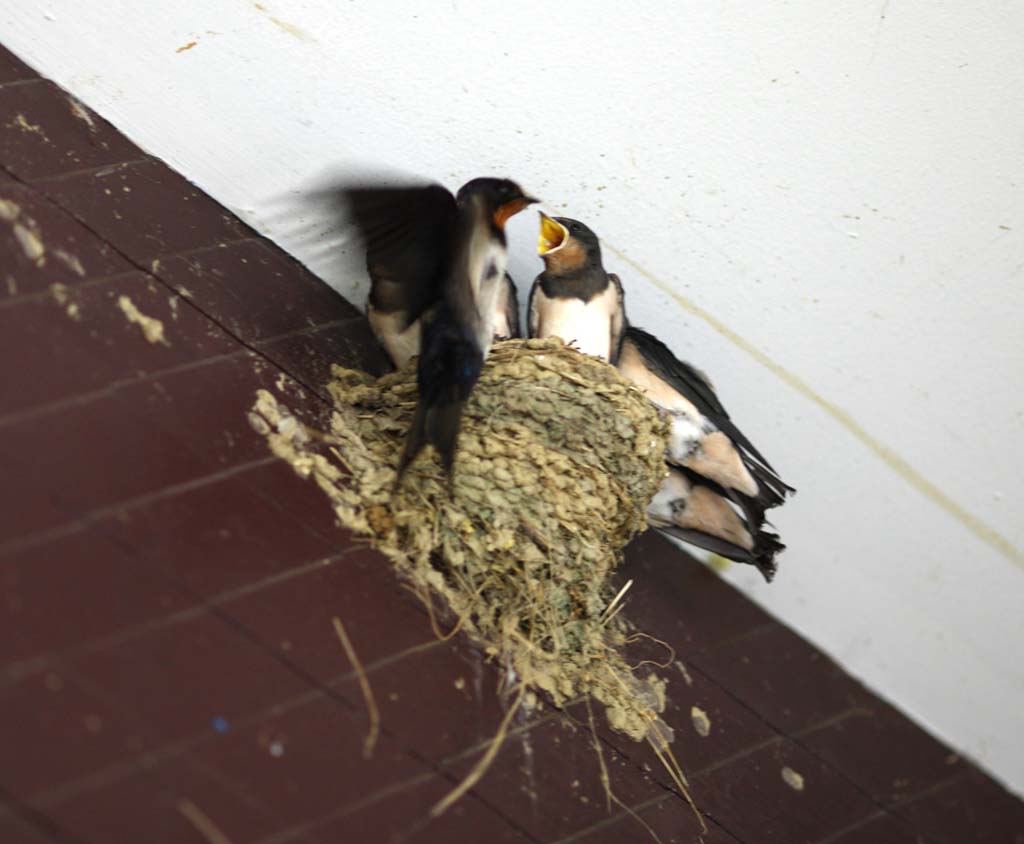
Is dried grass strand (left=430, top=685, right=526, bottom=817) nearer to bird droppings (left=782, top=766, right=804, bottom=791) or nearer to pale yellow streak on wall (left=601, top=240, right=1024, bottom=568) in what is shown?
bird droppings (left=782, top=766, right=804, bottom=791)

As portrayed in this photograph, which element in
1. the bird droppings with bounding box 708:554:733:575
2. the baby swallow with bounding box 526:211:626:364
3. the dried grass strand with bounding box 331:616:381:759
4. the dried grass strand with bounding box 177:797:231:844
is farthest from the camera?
the bird droppings with bounding box 708:554:733:575

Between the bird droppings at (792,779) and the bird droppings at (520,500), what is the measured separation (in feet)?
1.39

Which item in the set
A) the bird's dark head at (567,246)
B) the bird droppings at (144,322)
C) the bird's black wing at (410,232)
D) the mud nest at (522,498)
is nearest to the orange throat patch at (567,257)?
the bird's dark head at (567,246)

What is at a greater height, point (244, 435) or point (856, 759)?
point (244, 435)

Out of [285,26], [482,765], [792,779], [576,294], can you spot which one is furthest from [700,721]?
[285,26]

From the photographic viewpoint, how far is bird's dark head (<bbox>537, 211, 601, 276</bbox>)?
312 cm

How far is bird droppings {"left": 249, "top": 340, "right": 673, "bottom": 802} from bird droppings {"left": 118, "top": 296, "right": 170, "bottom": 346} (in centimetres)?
23

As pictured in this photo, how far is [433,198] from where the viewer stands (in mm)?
2738

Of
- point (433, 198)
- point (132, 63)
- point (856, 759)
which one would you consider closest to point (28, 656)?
point (433, 198)

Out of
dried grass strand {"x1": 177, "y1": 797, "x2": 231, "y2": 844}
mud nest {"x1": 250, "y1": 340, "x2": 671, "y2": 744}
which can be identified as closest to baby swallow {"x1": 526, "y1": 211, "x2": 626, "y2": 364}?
mud nest {"x1": 250, "y1": 340, "x2": 671, "y2": 744}

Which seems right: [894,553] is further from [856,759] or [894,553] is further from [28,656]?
[28,656]

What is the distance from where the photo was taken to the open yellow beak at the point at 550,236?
3.13 m

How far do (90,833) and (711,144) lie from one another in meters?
1.84

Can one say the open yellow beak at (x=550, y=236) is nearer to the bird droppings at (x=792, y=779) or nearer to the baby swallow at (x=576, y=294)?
the baby swallow at (x=576, y=294)
